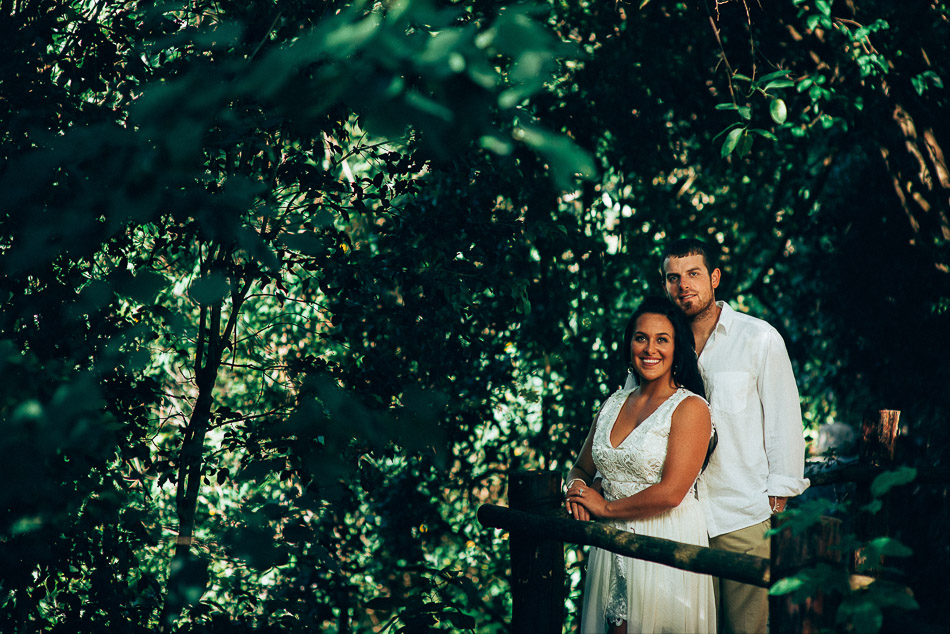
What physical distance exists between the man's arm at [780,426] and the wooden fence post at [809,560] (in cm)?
120

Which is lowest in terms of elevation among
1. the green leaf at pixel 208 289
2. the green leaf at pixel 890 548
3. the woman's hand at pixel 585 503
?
the green leaf at pixel 890 548

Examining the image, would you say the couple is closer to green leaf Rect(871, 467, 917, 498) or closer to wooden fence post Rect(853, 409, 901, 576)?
green leaf Rect(871, 467, 917, 498)

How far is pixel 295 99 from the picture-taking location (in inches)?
54.8

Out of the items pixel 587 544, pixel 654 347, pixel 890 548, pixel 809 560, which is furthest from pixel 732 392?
pixel 890 548

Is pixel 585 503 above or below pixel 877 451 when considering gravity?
below

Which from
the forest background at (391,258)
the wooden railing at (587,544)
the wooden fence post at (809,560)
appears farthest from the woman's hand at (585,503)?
the wooden fence post at (809,560)

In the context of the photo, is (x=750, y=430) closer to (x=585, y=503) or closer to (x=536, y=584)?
(x=585, y=503)

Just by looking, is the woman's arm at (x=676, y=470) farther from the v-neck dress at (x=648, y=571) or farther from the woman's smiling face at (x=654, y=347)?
the woman's smiling face at (x=654, y=347)

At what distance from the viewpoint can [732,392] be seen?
10.3 feet

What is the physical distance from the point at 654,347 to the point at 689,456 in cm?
40

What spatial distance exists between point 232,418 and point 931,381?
13.2ft

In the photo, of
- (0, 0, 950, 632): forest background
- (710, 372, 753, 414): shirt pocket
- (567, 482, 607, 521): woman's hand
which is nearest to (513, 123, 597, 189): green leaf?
(0, 0, 950, 632): forest background

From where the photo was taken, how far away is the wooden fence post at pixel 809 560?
190 cm

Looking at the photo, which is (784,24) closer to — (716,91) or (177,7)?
(716,91)
